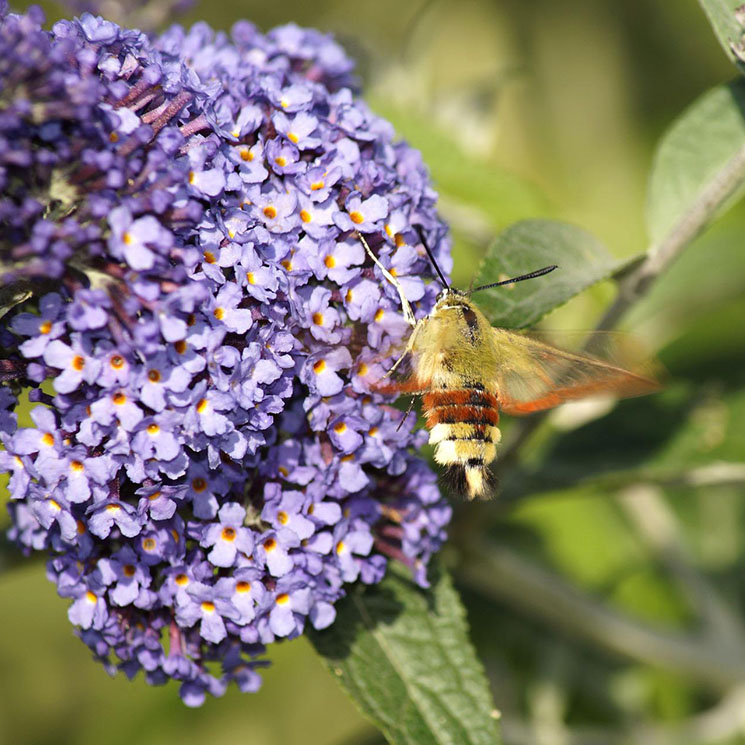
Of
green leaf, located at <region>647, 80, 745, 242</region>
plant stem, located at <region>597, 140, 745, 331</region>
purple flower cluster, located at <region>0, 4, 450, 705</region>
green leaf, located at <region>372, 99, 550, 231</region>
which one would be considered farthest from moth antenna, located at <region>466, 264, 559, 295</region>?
green leaf, located at <region>372, 99, 550, 231</region>

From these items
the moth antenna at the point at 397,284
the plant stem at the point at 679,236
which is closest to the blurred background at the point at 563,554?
the plant stem at the point at 679,236

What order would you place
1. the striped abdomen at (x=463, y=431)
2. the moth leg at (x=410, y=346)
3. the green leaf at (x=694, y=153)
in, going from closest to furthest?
the moth leg at (x=410, y=346) → the striped abdomen at (x=463, y=431) → the green leaf at (x=694, y=153)

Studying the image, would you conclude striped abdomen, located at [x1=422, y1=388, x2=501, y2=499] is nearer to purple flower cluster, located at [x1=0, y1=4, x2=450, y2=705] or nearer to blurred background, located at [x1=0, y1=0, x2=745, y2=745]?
purple flower cluster, located at [x1=0, y1=4, x2=450, y2=705]

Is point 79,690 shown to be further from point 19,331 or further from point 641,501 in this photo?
point 19,331

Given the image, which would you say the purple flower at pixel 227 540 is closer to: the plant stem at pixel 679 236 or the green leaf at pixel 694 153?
the plant stem at pixel 679 236

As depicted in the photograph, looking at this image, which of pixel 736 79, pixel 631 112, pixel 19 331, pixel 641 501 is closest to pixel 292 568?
pixel 19 331

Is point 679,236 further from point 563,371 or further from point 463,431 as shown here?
point 463,431
